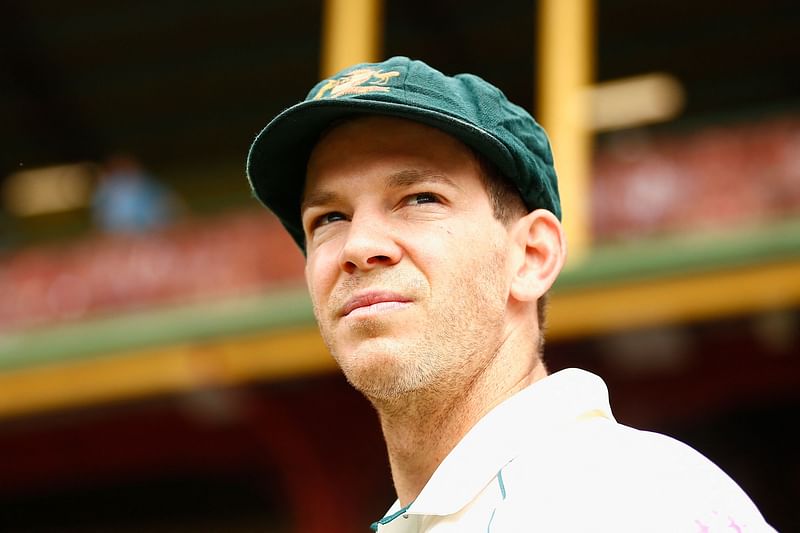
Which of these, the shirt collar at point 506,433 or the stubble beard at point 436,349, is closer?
the shirt collar at point 506,433

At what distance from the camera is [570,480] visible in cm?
140

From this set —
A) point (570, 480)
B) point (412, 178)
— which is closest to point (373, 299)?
point (412, 178)

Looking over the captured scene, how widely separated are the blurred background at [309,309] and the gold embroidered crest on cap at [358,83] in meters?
3.73

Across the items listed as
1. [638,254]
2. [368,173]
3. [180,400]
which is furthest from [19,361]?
[368,173]

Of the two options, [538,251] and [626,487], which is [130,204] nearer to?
[538,251]

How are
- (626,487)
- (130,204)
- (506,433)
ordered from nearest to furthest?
(626,487) → (506,433) → (130,204)

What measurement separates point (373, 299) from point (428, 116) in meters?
0.26

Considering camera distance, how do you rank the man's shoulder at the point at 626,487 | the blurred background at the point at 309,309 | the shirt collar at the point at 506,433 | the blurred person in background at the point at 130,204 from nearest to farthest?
the man's shoulder at the point at 626,487
the shirt collar at the point at 506,433
the blurred background at the point at 309,309
the blurred person in background at the point at 130,204

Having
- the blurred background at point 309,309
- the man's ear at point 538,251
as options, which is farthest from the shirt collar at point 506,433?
the blurred background at point 309,309

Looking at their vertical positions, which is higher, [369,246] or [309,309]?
[369,246]

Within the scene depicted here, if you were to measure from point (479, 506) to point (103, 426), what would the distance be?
6503mm

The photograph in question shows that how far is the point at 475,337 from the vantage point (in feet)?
5.80

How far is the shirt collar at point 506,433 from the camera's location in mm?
1547

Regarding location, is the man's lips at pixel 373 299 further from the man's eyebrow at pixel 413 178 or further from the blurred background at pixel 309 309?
the blurred background at pixel 309 309
